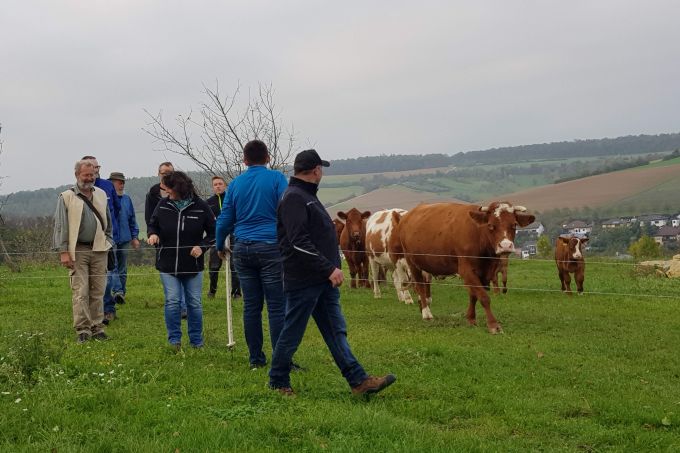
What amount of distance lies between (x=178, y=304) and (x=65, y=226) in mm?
1763

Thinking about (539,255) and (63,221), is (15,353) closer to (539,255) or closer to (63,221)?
(63,221)

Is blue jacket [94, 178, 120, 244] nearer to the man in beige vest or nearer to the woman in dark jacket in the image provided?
the man in beige vest

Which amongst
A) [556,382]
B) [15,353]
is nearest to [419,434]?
[556,382]

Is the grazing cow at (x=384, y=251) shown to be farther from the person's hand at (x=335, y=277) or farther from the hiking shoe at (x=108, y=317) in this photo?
the person's hand at (x=335, y=277)

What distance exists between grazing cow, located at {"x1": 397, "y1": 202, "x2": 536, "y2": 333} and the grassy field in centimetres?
76

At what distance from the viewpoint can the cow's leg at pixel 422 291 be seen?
12214 millimetres

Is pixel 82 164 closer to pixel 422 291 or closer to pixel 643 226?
pixel 422 291

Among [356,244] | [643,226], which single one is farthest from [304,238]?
[643,226]

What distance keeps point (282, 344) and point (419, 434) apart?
1644 millimetres

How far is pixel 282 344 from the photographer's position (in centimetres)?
634

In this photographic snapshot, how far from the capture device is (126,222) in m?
12.2

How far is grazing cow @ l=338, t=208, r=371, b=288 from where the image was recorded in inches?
677

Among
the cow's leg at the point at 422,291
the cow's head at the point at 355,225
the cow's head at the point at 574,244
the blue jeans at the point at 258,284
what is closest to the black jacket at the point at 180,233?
the blue jeans at the point at 258,284

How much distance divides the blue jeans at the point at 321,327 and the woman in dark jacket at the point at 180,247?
2291 millimetres
